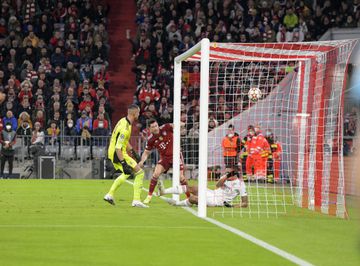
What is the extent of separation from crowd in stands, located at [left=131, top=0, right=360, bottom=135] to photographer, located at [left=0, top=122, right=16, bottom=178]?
511cm

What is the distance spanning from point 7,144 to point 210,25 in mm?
10191

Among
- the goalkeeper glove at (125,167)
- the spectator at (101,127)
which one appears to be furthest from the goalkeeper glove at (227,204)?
the spectator at (101,127)

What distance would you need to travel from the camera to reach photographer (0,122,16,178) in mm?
28516

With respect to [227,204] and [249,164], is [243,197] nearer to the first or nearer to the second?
[227,204]

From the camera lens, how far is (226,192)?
16.5m

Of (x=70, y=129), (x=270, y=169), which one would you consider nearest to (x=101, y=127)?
(x=70, y=129)

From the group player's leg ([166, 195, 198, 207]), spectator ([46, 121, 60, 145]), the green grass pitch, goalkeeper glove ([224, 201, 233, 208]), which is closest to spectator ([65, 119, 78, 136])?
spectator ([46, 121, 60, 145])

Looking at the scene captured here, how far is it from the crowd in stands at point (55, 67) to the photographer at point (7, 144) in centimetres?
65

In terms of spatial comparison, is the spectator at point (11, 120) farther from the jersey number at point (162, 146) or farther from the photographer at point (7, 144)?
the jersey number at point (162, 146)

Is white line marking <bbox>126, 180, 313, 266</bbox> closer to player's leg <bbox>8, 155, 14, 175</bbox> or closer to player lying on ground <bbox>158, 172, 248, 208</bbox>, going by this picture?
player lying on ground <bbox>158, 172, 248, 208</bbox>

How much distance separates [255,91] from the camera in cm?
2298

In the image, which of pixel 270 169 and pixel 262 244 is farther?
pixel 270 169

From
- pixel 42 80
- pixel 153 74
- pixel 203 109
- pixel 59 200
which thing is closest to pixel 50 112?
Answer: pixel 42 80

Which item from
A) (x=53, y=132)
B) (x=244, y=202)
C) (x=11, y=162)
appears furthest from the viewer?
(x=53, y=132)
